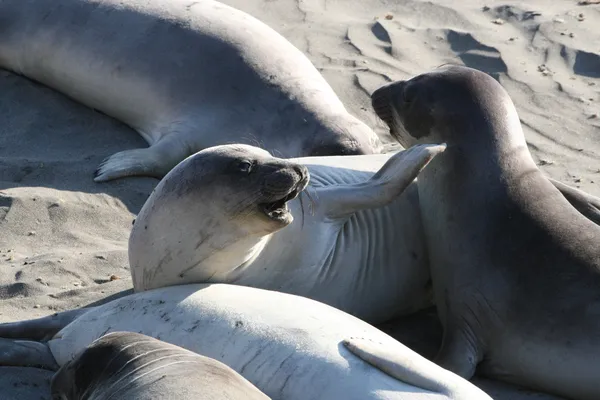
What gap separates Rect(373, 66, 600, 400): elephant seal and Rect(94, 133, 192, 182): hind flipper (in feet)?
5.71

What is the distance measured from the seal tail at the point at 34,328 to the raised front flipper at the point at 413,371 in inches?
51.0

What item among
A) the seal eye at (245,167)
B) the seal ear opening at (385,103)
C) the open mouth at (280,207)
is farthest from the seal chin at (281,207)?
the seal ear opening at (385,103)

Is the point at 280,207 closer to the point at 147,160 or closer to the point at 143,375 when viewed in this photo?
the point at 143,375

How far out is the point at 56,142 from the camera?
6.60 meters

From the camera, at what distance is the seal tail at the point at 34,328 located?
14.5ft

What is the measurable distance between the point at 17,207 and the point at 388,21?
343 cm

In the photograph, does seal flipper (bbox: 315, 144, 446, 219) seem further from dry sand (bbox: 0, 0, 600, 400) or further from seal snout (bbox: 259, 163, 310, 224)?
dry sand (bbox: 0, 0, 600, 400)

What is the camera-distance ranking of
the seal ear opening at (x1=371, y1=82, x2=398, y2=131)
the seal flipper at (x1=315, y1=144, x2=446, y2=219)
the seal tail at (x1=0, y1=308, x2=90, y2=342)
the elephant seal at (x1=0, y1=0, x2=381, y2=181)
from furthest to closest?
the elephant seal at (x1=0, y1=0, x2=381, y2=181)
the seal ear opening at (x1=371, y1=82, x2=398, y2=131)
the seal flipper at (x1=315, y1=144, x2=446, y2=219)
the seal tail at (x1=0, y1=308, x2=90, y2=342)

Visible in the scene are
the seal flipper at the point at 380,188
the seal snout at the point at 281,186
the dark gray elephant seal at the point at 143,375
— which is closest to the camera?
the dark gray elephant seal at the point at 143,375

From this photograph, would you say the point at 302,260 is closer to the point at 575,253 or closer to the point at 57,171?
the point at 575,253

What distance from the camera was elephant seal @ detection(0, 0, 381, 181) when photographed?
6441mm

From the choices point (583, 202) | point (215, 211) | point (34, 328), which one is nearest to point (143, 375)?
point (215, 211)

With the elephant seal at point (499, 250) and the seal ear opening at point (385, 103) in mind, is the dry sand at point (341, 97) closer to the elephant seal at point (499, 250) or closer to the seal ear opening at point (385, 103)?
the elephant seal at point (499, 250)

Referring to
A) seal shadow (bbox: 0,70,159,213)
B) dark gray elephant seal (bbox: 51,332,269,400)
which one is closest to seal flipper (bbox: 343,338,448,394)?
dark gray elephant seal (bbox: 51,332,269,400)
